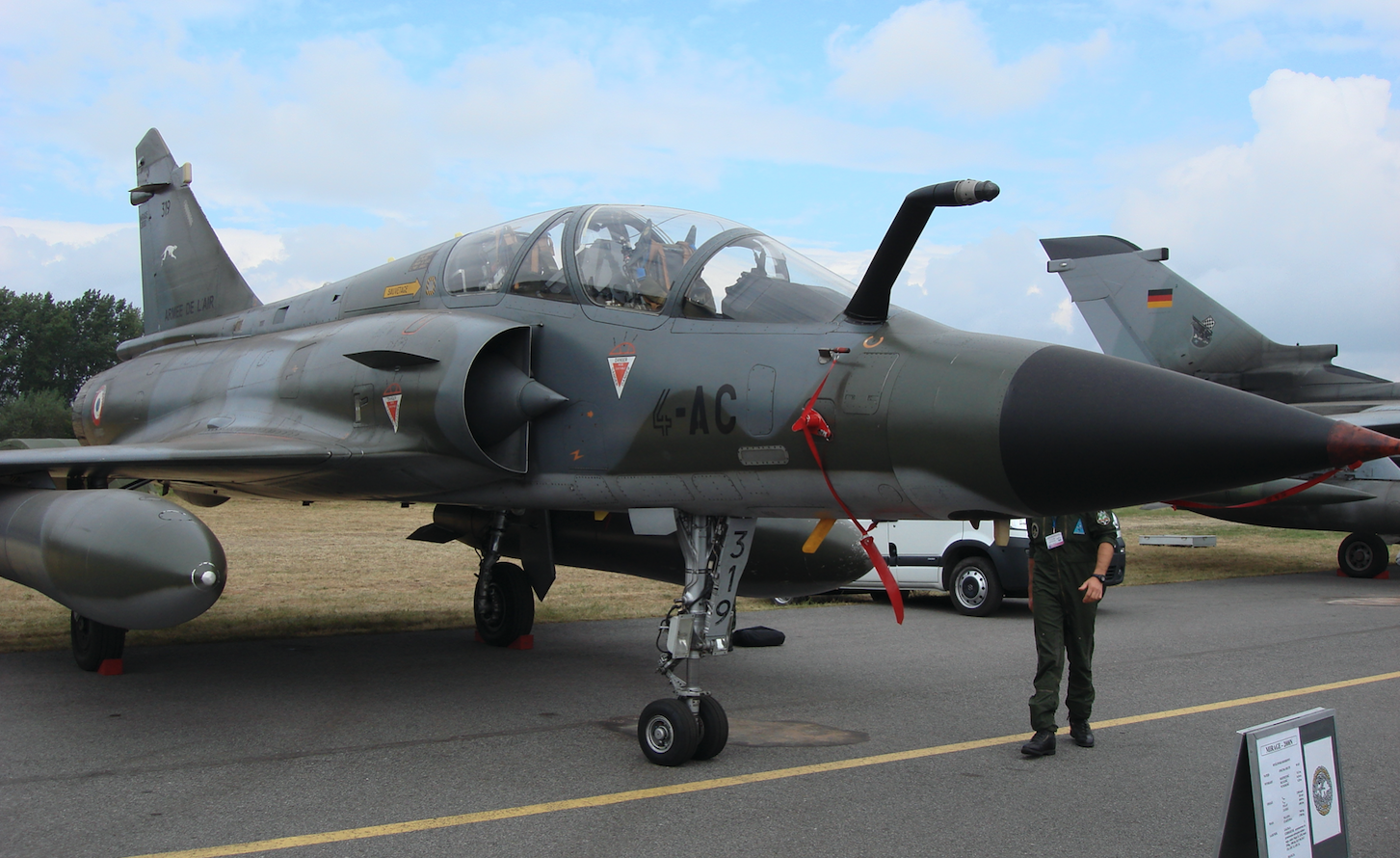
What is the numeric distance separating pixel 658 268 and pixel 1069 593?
2.95 meters

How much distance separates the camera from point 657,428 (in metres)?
5.50

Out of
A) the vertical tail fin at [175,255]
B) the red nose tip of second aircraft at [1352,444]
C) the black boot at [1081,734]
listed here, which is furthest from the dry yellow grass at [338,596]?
the red nose tip of second aircraft at [1352,444]

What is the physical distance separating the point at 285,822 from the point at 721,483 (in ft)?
8.31

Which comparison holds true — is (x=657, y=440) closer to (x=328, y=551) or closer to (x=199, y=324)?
(x=199, y=324)

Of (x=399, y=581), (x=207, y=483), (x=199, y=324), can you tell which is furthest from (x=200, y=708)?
(x=399, y=581)

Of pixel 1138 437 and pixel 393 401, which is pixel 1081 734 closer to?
pixel 1138 437

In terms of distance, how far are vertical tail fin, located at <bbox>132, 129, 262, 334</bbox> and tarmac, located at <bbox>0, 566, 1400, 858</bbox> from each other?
3725 millimetres

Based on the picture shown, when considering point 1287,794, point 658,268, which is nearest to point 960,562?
point 658,268

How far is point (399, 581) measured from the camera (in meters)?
13.7

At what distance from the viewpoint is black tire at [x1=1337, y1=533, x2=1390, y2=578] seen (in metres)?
15.3

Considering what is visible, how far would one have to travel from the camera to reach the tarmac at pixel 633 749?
4199 mm

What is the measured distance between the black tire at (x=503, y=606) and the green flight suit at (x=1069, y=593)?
4835 millimetres

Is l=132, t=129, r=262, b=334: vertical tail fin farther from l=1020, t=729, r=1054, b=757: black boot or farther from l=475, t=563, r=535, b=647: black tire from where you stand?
l=1020, t=729, r=1054, b=757: black boot

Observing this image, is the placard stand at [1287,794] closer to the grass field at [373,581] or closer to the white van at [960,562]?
the white van at [960,562]
